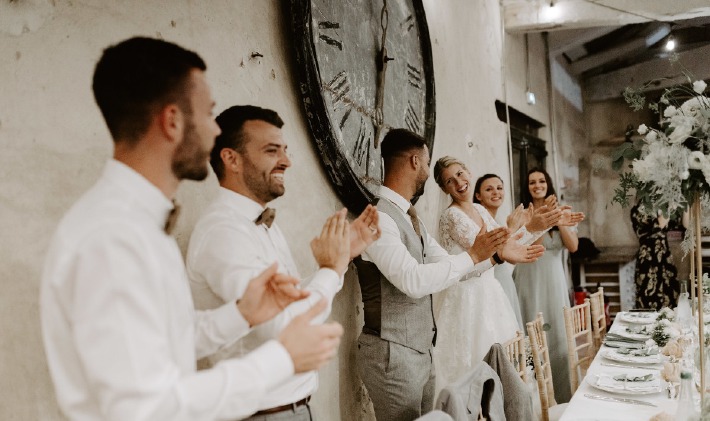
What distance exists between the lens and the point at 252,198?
5.18ft

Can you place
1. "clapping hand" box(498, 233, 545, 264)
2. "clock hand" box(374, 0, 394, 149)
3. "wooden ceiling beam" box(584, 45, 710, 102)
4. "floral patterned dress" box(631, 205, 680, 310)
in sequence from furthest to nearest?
"wooden ceiling beam" box(584, 45, 710, 102) < "floral patterned dress" box(631, 205, 680, 310) < "clock hand" box(374, 0, 394, 149) < "clapping hand" box(498, 233, 545, 264)

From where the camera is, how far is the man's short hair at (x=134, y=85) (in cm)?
103

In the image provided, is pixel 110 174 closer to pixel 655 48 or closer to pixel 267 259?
pixel 267 259

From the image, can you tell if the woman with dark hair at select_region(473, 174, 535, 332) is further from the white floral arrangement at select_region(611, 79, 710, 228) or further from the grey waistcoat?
the white floral arrangement at select_region(611, 79, 710, 228)

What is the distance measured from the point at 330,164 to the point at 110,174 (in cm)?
145

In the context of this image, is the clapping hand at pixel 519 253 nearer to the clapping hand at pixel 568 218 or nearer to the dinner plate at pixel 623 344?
the clapping hand at pixel 568 218

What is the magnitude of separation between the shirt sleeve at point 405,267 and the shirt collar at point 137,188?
1.24 meters

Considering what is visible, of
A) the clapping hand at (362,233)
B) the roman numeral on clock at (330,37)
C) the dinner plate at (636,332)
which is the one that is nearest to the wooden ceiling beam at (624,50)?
the dinner plate at (636,332)

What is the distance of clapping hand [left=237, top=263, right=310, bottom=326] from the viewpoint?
1185 mm

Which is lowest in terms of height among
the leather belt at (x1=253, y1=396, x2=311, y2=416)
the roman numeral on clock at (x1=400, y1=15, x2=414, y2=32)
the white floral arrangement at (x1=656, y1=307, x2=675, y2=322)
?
the white floral arrangement at (x1=656, y1=307, x2=675, y2=322)

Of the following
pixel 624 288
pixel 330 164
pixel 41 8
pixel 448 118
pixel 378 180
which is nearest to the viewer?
pixel 41 8

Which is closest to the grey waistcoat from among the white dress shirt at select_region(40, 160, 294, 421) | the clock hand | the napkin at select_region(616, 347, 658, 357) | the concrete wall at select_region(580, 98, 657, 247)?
the clock hand

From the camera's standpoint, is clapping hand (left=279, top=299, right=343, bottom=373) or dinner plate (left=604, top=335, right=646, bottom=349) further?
dinner plate (left=604, top=335, right=646, bottom=349)

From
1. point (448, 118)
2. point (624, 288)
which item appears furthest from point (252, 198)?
point (624, 288)
